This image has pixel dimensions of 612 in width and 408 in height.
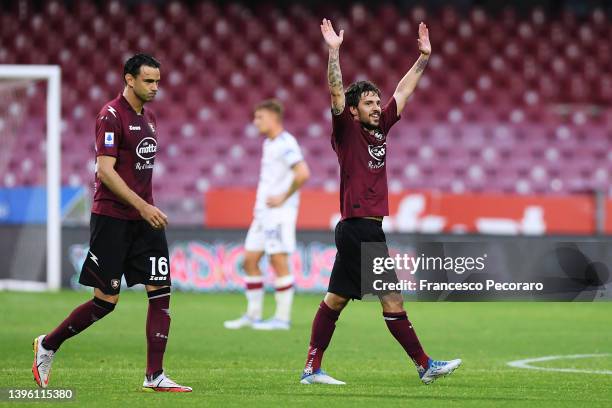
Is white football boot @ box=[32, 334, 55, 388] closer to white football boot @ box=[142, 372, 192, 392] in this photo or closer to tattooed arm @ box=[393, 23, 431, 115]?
white football boot @ box=[142, 372, 192, 392]

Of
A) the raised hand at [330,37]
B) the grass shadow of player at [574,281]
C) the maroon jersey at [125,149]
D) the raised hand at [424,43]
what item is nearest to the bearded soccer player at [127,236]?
the maroon jersey at [125,149]

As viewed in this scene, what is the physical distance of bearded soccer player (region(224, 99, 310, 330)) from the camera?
12078 mm

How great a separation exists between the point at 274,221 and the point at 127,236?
→ 491cm

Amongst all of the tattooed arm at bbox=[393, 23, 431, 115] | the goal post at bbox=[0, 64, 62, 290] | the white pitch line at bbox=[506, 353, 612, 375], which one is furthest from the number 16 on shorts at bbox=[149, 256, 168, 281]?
the goal post at bbox=[0, 64, 62, 290]

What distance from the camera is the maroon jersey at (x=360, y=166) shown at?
24.7 ft

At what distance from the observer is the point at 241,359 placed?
926 cm

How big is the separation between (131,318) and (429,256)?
21.5 feet

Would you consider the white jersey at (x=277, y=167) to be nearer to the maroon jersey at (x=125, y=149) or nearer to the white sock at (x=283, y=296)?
the white sock at (x=283, y=296)

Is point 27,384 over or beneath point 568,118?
beneath

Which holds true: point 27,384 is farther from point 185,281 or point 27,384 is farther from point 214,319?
point 185,281

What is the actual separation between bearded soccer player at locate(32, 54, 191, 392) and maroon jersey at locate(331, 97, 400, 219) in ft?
3.95

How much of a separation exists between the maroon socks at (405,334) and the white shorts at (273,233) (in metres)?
4.71

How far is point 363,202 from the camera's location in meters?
7.51

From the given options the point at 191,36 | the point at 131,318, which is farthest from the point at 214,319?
the point at 191,36
